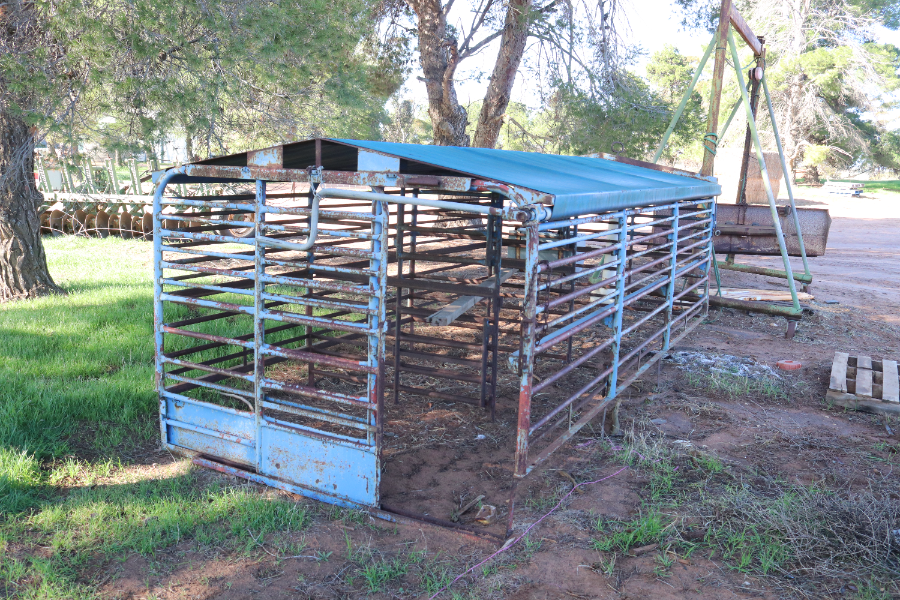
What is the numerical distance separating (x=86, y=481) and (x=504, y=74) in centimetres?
1227

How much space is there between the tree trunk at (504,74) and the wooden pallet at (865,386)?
905 centimetres

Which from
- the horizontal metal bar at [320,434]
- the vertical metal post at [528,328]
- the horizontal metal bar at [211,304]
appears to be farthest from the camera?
the horizontal metal bar at [211,304]

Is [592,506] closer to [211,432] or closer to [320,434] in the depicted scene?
[320,434]

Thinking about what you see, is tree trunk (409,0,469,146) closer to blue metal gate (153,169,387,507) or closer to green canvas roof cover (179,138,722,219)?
green canvas roof cover (179,138,722,219)

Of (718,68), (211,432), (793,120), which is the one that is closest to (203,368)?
(211,432)

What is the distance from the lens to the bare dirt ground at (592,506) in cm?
366

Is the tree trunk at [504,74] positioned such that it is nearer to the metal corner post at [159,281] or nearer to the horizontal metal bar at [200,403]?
the metal corner post at [159,281]

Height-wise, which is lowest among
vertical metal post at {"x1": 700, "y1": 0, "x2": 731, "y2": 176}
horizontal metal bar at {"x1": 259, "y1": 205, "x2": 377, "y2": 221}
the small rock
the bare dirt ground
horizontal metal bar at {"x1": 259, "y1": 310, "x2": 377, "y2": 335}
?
the small rock

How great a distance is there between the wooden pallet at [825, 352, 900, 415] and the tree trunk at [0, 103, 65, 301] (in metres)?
9.83

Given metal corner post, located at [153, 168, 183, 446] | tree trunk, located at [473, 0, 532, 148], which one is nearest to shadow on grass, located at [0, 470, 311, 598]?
metal corner post, located at [153, 168, 183, 446]

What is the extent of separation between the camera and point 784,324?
10.2 m

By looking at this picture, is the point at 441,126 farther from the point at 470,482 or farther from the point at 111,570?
the point at 111,570

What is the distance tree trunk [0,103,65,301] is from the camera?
346 inches

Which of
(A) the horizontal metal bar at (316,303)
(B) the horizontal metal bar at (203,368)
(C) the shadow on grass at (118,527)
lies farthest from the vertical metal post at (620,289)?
(B) the horizontal metal bar at (203,368)
